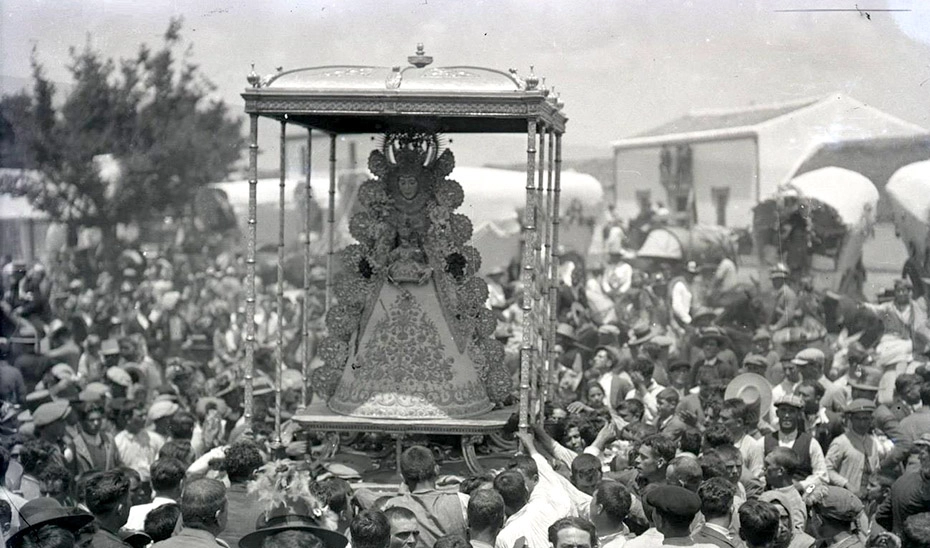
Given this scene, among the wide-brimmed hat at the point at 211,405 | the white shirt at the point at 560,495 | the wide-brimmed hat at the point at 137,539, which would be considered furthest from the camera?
the wide-brimmed hat at the point at 211,405

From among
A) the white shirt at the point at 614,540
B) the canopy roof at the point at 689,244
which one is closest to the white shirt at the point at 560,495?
the white shirt at the point at 614,540

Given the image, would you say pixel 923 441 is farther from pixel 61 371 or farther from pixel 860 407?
pixel 61 371

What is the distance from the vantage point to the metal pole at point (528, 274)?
7152 mm

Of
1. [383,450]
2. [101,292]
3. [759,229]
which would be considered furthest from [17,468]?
[759,229]

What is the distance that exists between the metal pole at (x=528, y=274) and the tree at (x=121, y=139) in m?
12.3

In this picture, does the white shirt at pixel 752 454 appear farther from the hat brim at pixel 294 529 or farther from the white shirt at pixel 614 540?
the hat brim at pixel 294 529

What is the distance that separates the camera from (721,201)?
18641mm

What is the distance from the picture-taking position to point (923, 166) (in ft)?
47.3

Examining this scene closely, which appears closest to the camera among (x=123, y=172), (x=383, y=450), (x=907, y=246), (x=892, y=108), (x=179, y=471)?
(x=179, y=471)

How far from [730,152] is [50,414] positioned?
513 inches

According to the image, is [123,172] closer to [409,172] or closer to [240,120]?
[240,120]

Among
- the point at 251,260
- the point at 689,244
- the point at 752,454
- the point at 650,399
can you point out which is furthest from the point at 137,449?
the point at 689,244

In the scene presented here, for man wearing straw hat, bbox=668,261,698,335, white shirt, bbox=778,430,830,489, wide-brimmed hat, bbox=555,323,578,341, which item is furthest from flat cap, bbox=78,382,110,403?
man wearing straw hat, bbox=668,261,698,335

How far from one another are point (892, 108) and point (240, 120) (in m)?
11.6
